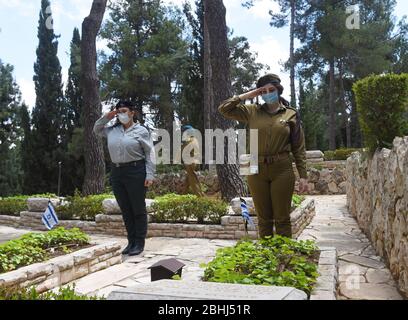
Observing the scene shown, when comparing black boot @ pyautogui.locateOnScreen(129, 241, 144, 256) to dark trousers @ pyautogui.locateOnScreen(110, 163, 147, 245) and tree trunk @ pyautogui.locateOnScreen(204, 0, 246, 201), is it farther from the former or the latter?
tree trunk @ pyautogui.locateOnScreen(204, 0, 246, 201)

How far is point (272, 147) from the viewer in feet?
12.1

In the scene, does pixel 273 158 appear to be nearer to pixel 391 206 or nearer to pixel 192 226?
pixel 391 206

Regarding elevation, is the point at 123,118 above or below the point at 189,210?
above

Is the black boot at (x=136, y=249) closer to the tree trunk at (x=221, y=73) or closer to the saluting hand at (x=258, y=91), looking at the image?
the saluting hand at (x=258, y=91)

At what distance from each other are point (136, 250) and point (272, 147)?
2229 mm

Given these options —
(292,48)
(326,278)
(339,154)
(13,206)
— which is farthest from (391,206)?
(292,48)

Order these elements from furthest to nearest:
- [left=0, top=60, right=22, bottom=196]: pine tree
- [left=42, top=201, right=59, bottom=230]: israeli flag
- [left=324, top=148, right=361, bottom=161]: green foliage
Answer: [left=0, top=60, right=22, bottom=196]: pine tree → [left=324, top=148, right=361, bottom=161]: green foliage → [left=42, top=201, right=59, bottom=230]: israeli flag

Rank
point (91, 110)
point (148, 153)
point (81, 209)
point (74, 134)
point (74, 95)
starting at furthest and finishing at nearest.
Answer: point (74, 95) → point (74, 134) → point (91, 110) → point (81, 209) → point (148, 153)

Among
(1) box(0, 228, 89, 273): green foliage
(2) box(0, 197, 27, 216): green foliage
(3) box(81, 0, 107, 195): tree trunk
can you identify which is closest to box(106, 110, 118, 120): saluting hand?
(1) box(0, 228, 89, 273): green foliage

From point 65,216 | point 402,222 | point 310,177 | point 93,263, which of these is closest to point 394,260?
point 402,222

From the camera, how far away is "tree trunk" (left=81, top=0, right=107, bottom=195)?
9.21m

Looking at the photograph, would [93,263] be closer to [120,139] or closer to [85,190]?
[120,139]

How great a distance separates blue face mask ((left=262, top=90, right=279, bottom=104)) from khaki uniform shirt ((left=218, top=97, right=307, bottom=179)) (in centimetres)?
10

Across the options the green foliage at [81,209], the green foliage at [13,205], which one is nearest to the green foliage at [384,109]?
the green foliage at [81,209]
